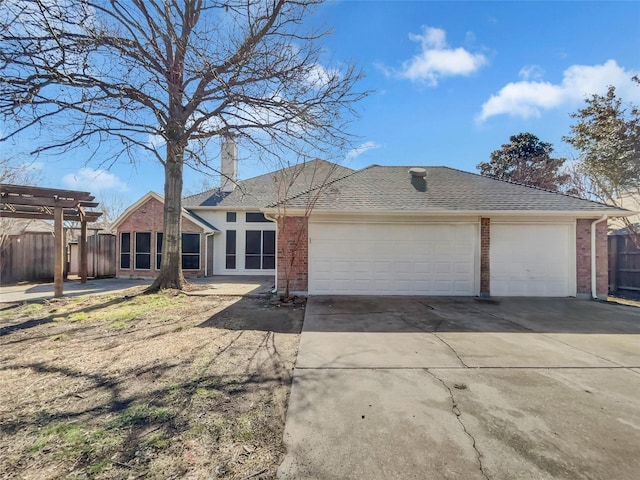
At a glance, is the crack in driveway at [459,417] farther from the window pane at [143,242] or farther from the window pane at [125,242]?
the window pane at [125,242]

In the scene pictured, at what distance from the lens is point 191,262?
15164 millimetres

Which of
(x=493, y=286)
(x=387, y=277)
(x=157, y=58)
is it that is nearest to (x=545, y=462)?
(x=387, y=277)

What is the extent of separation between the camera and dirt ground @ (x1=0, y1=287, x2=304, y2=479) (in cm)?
222

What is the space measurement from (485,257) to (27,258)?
742 inches

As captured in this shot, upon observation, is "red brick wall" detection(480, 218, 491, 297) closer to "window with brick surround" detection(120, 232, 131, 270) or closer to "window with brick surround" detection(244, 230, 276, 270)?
"window with brick surround" detection(244, 230, 276, 270)

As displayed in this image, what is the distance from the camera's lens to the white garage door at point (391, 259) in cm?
968

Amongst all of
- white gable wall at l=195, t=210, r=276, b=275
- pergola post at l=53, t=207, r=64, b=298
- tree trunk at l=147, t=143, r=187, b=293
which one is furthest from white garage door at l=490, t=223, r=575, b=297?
pergola post at l=53, t=207, r=64, b=298

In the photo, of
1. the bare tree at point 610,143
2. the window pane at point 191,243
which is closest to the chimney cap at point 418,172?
the bare tree at point 610,143

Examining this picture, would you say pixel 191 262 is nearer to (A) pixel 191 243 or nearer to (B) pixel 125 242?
(A) pixel 191 243

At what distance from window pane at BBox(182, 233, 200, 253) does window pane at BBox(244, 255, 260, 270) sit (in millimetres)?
2533

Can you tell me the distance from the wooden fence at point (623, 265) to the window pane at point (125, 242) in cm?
2147

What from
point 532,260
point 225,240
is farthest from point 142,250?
point 532,260

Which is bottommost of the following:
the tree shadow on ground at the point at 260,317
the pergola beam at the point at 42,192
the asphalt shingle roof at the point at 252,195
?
the tree shadow on ground at the point at 260,317

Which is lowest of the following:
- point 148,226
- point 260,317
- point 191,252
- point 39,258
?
point 260,317
